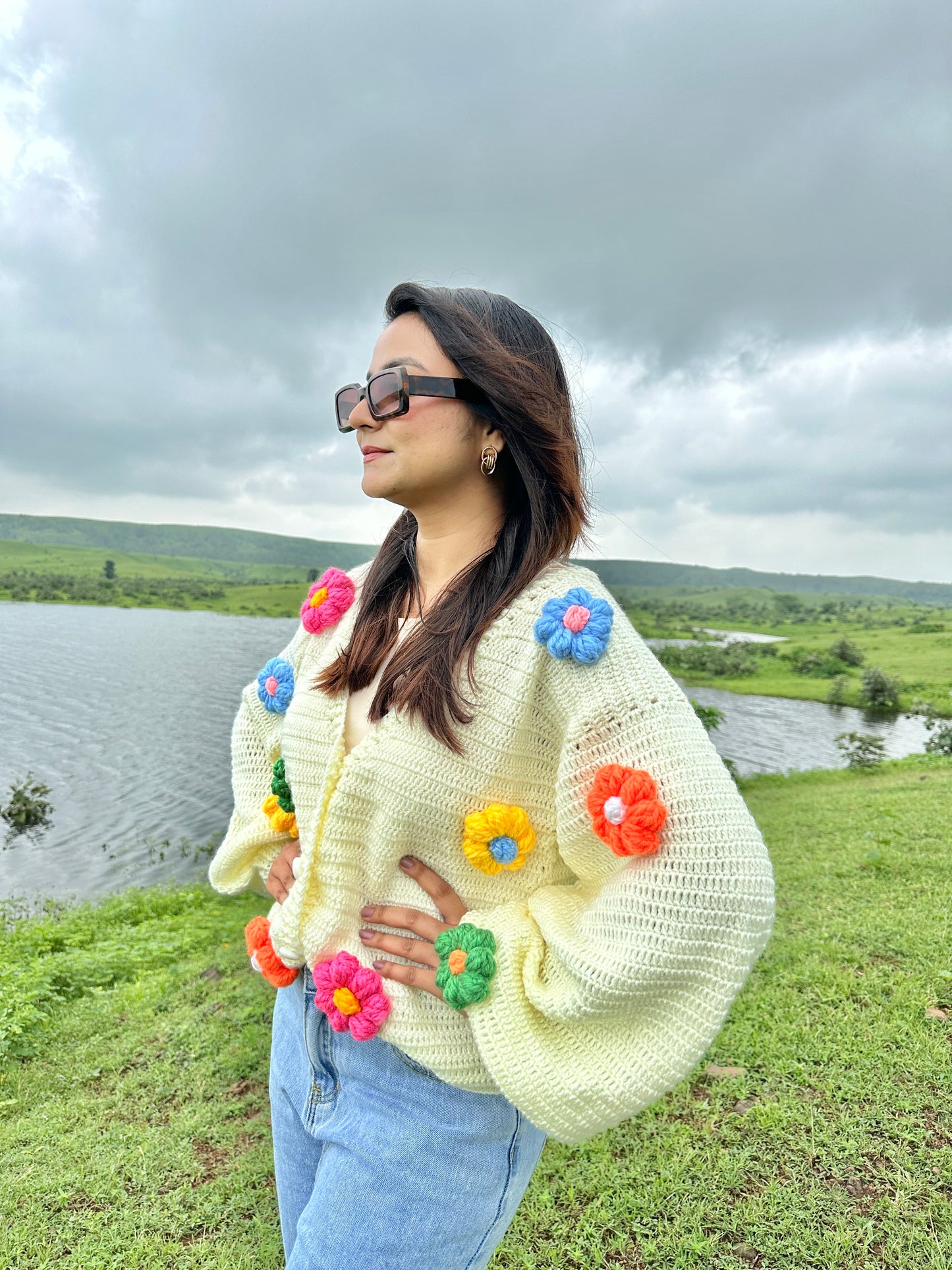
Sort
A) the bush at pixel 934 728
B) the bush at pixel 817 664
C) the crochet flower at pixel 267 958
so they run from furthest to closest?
the bush at pixel 817 664
the bush at pixel 934 728
the crochet flower at pixel 267 958

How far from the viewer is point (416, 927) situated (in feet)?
5.15

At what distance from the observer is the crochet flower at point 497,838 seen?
1.51 meters

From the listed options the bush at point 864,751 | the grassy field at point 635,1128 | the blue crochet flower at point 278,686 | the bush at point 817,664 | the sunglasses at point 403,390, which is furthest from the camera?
the bush at point 817,664

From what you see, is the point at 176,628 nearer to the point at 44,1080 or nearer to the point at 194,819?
the point at 194,819

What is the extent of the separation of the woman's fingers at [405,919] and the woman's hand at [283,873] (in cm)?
38

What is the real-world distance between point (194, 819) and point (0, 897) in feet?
14.5

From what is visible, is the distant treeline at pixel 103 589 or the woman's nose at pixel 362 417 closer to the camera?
the woman's nose at pixel 362 417

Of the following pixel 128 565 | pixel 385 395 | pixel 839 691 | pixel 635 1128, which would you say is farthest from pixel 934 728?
pixel 128 565

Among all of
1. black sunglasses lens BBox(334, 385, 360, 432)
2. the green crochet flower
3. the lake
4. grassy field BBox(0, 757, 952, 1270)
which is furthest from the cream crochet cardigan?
the lake

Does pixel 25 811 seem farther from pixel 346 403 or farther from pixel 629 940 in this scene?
pixel 629 940

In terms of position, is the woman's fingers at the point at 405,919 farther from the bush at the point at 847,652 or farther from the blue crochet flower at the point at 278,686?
the bush at the point at 847,652

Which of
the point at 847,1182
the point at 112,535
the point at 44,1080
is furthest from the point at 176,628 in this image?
the point at 112,535

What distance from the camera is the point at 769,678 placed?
92.7 feet

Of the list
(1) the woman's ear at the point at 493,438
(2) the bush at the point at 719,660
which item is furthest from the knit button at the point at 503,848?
(2) the bush at the point at 719,660
